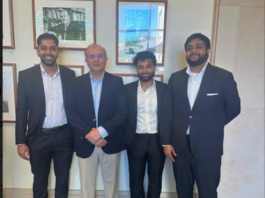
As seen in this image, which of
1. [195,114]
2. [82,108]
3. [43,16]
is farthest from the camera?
[43,16]

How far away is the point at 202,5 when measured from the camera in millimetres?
2031

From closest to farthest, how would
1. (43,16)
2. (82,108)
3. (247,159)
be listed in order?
(82,108), (43,16), (247,159)

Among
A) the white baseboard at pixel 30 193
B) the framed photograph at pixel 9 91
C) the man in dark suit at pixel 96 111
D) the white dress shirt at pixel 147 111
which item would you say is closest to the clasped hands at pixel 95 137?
the man in dark suit at pixel 96 111

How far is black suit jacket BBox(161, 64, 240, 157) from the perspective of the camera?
1.58 metres

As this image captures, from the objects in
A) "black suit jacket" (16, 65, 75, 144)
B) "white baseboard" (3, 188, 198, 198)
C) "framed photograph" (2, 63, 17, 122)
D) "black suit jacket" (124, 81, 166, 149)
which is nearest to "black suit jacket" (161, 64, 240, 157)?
"black suit jacket" (124, 81, 166, 149)

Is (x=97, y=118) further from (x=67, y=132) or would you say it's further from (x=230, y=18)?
(x=230, y=18)

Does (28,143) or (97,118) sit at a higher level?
(97,118)

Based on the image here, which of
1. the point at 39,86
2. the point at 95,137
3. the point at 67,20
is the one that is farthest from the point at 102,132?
the point at 67,20

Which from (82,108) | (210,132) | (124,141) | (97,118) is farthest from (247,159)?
(82,108)

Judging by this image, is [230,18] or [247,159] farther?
[247,159]

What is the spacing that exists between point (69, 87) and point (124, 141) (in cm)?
67

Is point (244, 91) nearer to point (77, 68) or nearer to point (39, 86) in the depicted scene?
point (77, 68)

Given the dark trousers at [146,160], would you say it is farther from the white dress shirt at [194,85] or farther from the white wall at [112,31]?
the white wall at [112,31]

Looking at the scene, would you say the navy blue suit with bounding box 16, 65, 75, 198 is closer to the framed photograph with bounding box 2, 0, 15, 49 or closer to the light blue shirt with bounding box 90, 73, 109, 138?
the light blue shirt with bounding box 90, 73, 109, 138
